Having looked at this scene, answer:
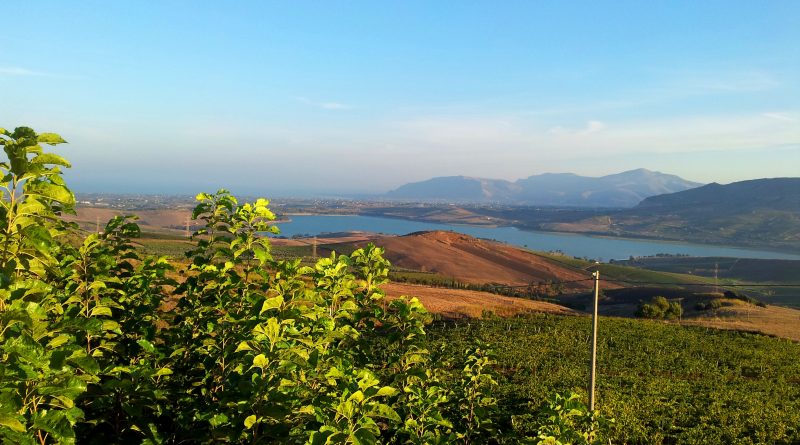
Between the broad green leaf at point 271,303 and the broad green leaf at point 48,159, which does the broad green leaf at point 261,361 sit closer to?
the broad green leaf at point 271,303

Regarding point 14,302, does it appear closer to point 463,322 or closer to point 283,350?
point 283,350

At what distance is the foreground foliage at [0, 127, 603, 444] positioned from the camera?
2834mm

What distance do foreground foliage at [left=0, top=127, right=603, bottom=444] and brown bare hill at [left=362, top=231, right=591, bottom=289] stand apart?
266ft

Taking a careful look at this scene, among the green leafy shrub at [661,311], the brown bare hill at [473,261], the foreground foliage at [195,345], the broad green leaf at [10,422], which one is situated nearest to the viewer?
the broad green leaf at [10,422]

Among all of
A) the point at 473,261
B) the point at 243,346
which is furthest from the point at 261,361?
the point at 473,261

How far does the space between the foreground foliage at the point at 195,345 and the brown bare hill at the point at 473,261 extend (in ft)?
266

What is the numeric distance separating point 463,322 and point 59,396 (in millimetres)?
36026

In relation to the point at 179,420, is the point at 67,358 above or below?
above

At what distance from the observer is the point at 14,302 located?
8.92 ft

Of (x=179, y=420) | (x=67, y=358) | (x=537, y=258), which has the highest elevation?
(x=67, y=358)

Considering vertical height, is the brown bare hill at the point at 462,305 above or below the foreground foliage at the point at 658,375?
below

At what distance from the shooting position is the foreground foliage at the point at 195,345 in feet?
9.30

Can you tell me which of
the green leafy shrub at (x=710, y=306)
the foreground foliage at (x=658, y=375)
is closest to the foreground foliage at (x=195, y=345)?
the foreground foliage at (x=658, y=375)

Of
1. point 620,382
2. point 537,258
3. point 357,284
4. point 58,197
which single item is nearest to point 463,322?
point 620,382
